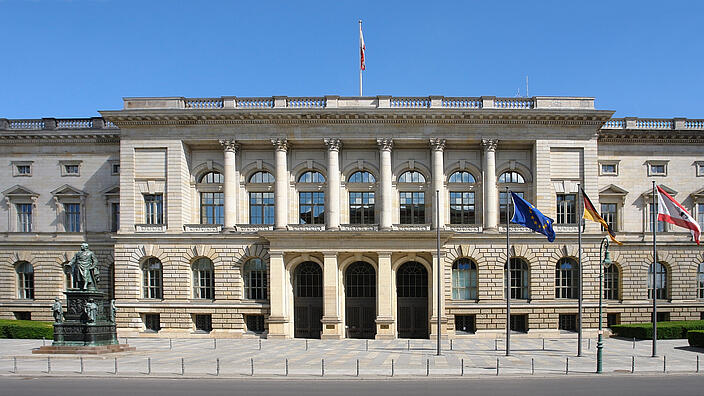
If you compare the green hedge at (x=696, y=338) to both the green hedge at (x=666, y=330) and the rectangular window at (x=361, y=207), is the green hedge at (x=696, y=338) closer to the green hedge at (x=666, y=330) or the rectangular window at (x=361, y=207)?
the green hedge at (x=666, y=330)

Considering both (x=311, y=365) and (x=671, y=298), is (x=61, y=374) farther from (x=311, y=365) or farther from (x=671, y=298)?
(x=671, y=298)

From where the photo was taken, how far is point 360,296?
5194cm

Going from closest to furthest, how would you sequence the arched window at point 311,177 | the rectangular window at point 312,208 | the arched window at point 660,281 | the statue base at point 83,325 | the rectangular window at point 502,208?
1. the statue base at point 83,325
2. the rectangular window at point 502,208
3. the rectangular window at point 312,208
4. the arched window at point 311,177
5. the arched window at point 660,281

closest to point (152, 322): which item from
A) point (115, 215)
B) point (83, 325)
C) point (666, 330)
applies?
point (115, 215)

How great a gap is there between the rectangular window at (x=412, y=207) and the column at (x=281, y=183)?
10.0 meters

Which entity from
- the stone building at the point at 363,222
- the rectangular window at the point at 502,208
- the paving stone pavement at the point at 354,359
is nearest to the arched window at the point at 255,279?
the stone building at the point at 363,222

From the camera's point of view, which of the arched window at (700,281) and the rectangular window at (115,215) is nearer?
the arched window at (700,281)

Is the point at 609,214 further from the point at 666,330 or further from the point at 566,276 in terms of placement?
the point at 666,330

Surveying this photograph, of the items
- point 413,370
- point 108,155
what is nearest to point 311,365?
point 413,370

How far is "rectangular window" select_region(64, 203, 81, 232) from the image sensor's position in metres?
57.2

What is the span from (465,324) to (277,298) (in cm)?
1587

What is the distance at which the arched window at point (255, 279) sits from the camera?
169ft

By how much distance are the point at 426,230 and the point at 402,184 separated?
535 centimetres

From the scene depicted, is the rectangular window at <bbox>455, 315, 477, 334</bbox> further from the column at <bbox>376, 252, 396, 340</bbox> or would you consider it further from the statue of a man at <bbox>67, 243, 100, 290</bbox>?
the statue of a man at <bbox>67, 243, 100, 290</bbox>
